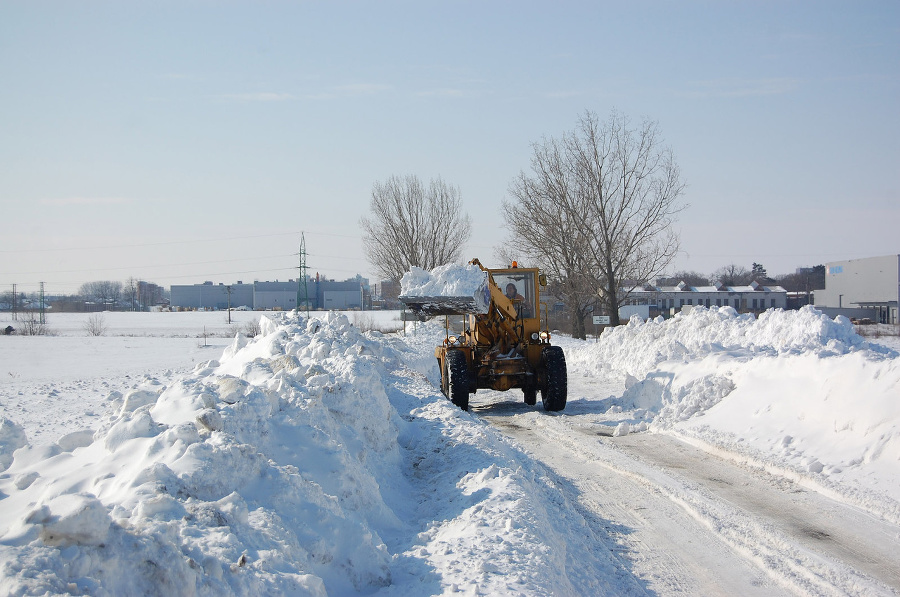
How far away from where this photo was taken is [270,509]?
4.42 m

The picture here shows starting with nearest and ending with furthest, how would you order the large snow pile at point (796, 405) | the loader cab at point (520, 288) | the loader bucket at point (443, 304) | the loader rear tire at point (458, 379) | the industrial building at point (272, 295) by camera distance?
1. the large snow pile at point (796, 405)
2. the loader bucket at point (443, 304)
3. the loader rear tire at point (458, 379)
4. the loader cab at point (520, 288)
5. the industrial building at point (272, 295)

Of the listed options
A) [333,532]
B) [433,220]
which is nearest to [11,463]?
[333,532]

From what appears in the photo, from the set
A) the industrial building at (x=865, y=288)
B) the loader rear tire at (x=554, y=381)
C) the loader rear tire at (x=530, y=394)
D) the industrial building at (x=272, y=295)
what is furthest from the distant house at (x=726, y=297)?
the loader rear tire at (x=554, y=381)

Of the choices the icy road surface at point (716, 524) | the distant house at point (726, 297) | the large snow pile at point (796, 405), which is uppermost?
the distant house at point (726, 297)

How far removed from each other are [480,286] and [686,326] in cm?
938

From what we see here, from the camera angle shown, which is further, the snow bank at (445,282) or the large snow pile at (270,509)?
the snow bank at (445,282)

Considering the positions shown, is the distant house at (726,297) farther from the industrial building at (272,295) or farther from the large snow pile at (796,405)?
the large snow pile at (796,405)

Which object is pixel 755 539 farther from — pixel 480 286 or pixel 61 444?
pixel 480 286

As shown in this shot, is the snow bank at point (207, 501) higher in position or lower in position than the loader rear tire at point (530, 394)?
higher

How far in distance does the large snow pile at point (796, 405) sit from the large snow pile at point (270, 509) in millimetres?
3492

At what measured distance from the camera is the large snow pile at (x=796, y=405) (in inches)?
314

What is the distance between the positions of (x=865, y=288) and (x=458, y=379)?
52.5 m

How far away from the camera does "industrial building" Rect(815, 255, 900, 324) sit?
51.6 m

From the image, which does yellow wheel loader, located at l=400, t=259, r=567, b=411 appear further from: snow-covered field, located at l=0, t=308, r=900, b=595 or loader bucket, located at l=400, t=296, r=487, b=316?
snow-covered field, located at l=0, t=308, r=900, b=595
